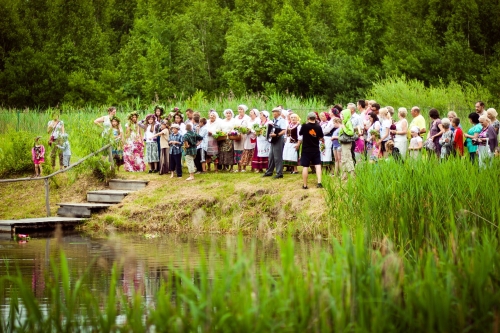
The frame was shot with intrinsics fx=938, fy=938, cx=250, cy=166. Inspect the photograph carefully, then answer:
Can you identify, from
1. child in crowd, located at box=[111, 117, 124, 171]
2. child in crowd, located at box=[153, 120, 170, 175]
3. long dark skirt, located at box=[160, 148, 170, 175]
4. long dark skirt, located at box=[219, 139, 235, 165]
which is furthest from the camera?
child in crowd, located at box=[111, 117, 124, 171]

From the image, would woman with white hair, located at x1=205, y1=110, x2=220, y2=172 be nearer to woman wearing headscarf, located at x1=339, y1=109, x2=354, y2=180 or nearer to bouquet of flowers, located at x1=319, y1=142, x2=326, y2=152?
bouquet of flowers, located at x1=319, y1=142, x2=326, y2=152

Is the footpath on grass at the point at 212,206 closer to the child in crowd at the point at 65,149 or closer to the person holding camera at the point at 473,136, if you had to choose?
the child in crowd at the point at 65,149

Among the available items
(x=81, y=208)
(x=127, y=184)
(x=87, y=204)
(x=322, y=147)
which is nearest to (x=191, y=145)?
(x=127, y=184)

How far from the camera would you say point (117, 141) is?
2347cm

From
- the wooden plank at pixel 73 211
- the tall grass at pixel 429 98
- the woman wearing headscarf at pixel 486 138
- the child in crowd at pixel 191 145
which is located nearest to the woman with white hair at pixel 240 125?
the child in crowd at pixel 191 145

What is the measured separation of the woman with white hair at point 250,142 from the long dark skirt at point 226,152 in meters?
0.32

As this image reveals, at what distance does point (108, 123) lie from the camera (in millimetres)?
24016

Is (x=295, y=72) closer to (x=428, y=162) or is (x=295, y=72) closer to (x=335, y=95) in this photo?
(x=335, y=95)

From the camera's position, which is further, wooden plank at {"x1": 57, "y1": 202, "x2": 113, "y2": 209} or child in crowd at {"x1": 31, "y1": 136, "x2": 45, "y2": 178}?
child in crowd at {"x1": 31, "y1": 136, "x2": 45, "y2": 178}

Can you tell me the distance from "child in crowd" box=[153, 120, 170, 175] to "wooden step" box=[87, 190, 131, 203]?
1.43 meters

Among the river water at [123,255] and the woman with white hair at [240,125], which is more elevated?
the woman with white hair at [240,125]

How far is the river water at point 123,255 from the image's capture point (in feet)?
41.1

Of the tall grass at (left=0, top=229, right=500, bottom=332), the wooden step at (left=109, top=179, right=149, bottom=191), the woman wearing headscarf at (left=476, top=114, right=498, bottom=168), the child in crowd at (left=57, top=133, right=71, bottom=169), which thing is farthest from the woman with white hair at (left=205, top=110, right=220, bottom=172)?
the tall grass at (left=0, top=229, right=500, bottom=332)

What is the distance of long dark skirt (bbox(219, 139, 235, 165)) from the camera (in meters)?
22.4
